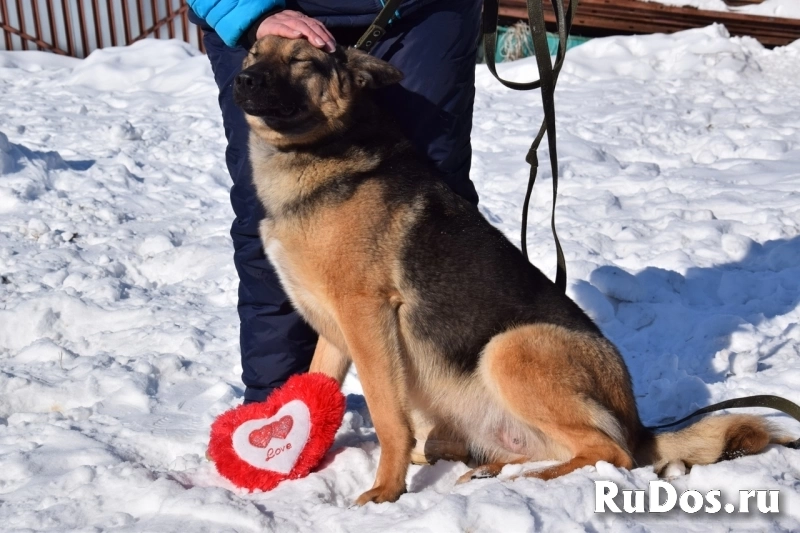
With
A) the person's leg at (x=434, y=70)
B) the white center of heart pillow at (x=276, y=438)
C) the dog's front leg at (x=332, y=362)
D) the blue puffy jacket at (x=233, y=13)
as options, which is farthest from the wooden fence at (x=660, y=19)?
the white center of heart pillow at (x=276, y=438)

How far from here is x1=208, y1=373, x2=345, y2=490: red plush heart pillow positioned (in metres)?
2.73

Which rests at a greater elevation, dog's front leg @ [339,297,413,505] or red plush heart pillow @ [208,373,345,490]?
dog's front leg @ [339,297,413,505]

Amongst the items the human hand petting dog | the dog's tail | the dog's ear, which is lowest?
the dog's tail

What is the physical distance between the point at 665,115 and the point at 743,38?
8.66ft

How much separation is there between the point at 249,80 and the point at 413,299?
0.88 meters

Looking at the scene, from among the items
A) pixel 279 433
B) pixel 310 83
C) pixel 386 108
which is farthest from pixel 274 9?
pixel 279 433

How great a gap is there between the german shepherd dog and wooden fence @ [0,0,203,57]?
835 centimetres

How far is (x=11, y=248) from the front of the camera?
4.70 metres

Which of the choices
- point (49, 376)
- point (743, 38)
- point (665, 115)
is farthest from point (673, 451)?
point (743, 38)

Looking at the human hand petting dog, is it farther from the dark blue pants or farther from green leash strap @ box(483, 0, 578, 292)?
green leash strap @ box(483, 0, 578, 292)

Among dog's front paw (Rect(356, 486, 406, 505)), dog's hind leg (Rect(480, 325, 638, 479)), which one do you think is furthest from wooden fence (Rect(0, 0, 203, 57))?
dog's front paw (Rect(356, 486, 406, 505))

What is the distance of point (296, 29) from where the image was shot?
275 centimetres

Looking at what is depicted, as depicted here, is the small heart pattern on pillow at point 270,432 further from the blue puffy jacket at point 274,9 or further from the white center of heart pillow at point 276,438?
the blue puffy jacket at point 274,9

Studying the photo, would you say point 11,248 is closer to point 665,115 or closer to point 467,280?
point 467,280
